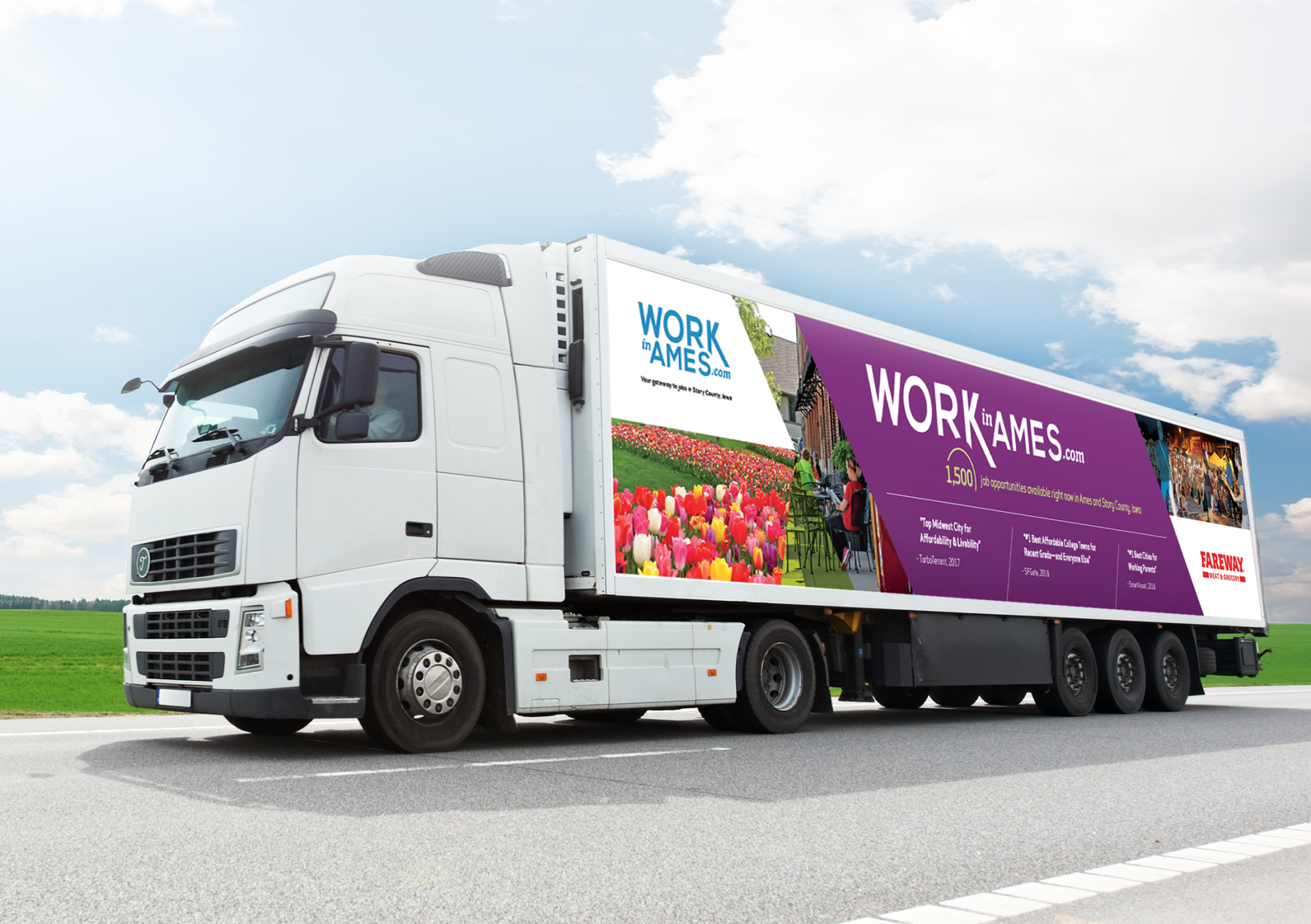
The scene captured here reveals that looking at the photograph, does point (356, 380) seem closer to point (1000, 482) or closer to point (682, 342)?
point (682, 342)

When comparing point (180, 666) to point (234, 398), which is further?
point (234, 398)

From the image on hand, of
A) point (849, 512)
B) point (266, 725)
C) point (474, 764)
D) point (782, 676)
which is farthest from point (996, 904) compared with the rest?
point (849, 512)

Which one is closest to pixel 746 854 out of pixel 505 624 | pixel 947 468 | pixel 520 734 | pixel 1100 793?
pixel 1100 793

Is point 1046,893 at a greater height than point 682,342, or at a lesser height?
lesser

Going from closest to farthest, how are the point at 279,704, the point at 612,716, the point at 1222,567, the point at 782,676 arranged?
the point at 279,704
the point at 782,676
the point at 612,716
the point at 1222,567

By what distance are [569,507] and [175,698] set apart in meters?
3.06

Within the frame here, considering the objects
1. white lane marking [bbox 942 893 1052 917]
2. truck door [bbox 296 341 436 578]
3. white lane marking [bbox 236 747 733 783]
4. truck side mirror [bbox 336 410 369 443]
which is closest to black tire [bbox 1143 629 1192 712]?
white lane marking [bbox 236 747 733 783]

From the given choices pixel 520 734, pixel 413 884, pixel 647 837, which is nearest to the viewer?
pixel 413 884

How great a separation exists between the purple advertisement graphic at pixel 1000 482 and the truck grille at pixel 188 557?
18.5 ft

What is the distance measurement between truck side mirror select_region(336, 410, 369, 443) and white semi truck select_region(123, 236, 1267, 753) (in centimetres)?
2

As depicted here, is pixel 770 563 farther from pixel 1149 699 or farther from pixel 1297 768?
pixel 1149 699

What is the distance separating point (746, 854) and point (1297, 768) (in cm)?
565

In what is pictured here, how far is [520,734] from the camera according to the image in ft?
30.9

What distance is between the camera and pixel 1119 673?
1395cm
